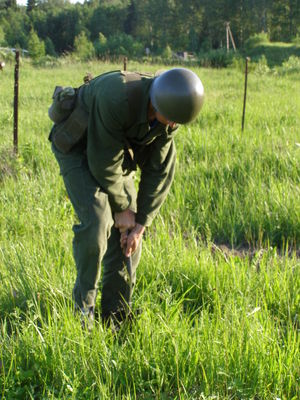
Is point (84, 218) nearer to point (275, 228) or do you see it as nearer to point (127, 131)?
point (127, 131)

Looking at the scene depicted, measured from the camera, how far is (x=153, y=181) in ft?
8.45

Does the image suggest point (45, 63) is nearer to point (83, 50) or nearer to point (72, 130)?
point (83, 50)

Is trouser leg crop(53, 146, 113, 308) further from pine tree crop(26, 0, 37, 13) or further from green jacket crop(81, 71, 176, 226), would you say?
pine tree crop(26, 0, 37, 13)

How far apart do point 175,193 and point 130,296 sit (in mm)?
1821

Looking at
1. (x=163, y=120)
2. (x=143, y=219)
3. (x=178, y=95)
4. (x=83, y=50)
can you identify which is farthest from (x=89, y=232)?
(x=83, y=50)

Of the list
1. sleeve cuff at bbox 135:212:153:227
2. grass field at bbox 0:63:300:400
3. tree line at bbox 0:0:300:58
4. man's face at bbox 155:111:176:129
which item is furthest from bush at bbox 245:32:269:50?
man's face at bbox 155:111:176:129

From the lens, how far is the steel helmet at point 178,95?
198cm

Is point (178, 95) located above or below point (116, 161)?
above

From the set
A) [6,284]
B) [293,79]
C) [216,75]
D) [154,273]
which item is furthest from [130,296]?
[216,75]

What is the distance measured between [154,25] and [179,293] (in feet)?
196

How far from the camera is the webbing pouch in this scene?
92.3 inches

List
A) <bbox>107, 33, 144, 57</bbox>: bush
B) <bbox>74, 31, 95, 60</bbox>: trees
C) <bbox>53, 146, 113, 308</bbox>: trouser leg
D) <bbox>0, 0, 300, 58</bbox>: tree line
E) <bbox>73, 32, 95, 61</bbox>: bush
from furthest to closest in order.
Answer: <bbox>0, 0, 300, 58</bbox>: tree line < <bbox>107, 33, 144, 57</bbox>: bush < <bbox>74, 31, 95, 60</bbox>: trees < <bbox>73, 32, 95, 61</bbox>: bush < <bbox>53, 146, 113, 308</bbox>: trouser leg

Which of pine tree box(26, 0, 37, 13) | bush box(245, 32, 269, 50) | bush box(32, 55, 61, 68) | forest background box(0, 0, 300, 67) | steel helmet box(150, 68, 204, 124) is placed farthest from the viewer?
pine tree box(26, 0, 37, 13)

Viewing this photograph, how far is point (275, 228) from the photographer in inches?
155
